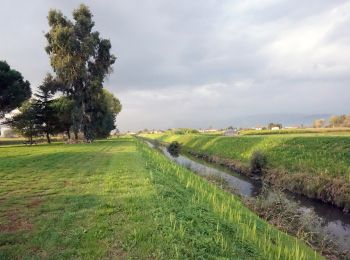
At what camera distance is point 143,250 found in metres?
6.86

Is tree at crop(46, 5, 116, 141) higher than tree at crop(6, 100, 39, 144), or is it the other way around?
tree at crop(46, 5, 116, 141)

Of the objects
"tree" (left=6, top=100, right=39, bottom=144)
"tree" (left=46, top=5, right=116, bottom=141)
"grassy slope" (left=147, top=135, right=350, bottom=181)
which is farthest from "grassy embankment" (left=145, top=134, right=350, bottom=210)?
"tree" (left=6, top=100, right=39, bottom=144)

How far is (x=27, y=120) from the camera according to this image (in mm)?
58250

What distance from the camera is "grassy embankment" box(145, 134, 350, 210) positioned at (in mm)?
19016

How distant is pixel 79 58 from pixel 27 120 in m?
15.4

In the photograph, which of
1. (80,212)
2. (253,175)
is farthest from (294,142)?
(80,212)

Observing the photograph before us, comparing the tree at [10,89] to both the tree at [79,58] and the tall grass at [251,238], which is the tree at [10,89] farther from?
the tall grass at [251,238]

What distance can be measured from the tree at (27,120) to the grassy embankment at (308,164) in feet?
116

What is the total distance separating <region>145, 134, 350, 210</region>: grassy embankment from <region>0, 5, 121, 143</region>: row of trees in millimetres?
25056

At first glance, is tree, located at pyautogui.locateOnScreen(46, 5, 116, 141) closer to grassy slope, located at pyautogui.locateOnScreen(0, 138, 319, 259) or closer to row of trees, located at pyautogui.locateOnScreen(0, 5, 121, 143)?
row of trees, located at pyautogui.locateOnScreen(0, 5, 121, 143)

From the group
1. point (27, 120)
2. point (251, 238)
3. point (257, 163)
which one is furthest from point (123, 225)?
point (27, 120)

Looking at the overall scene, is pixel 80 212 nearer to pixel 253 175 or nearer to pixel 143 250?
pixel 143 250

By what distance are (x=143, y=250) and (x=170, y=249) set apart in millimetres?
531

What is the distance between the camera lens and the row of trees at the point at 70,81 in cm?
4775
